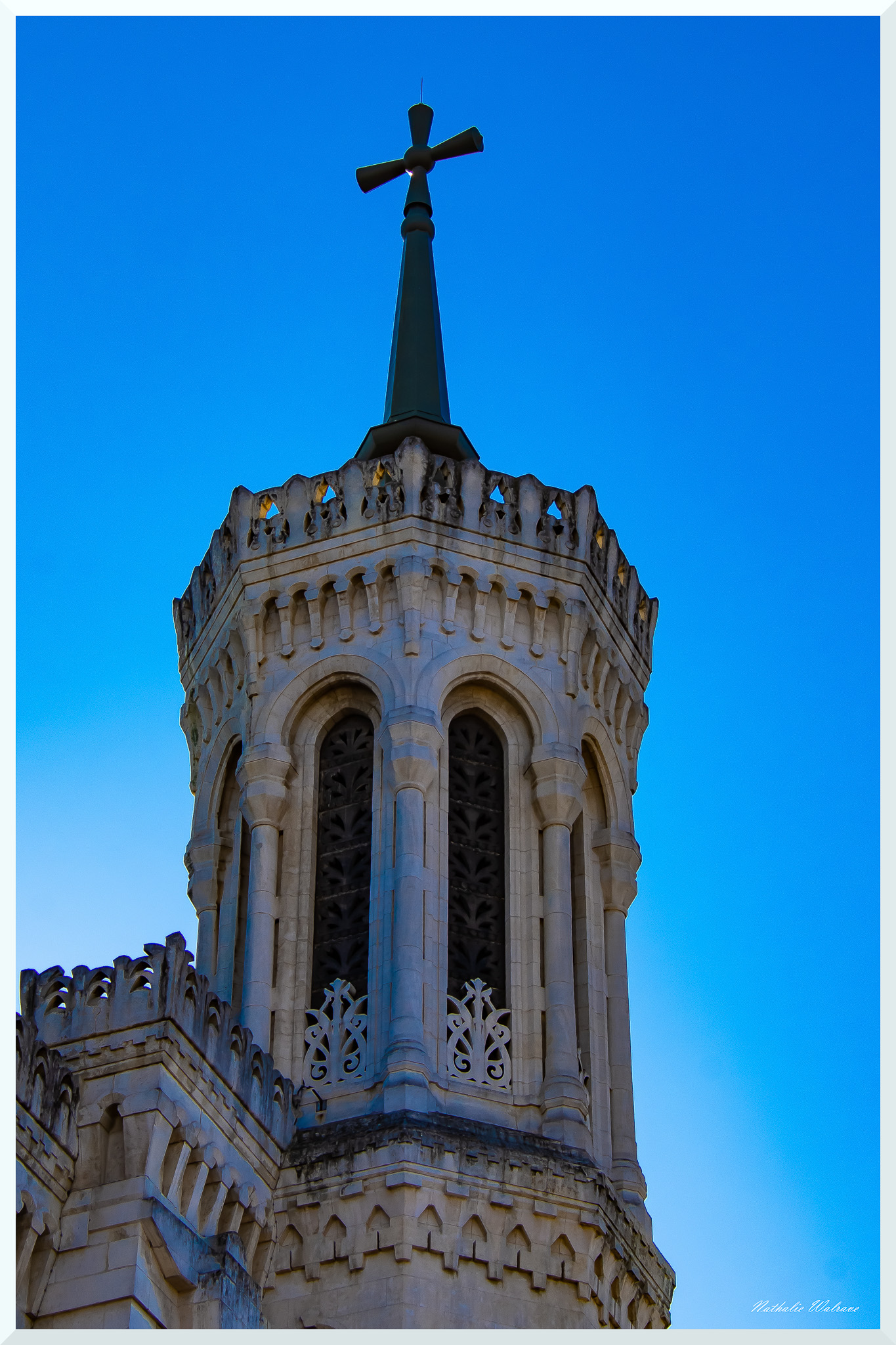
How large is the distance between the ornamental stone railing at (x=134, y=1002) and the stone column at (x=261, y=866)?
3.02 m

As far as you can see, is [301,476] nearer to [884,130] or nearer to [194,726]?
[194,726]

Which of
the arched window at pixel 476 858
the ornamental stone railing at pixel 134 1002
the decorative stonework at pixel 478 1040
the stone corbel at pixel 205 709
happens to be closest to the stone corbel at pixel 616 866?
the arched window at pixel 476 858

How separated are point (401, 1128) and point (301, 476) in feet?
34.9

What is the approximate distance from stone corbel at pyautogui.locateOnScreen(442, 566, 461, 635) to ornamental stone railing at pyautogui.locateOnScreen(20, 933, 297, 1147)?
7.48 metres

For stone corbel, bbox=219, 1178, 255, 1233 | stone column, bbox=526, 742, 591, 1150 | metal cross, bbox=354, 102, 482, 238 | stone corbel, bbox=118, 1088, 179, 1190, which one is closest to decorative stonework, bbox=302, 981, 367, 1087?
stone column, bbox=526, 742, 591, 1150

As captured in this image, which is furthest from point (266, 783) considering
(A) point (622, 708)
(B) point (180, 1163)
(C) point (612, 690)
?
(B) point (180, 1163)

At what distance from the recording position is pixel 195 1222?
25.8 m

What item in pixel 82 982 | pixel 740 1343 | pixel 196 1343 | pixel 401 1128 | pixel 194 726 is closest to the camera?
pixel 740 1343

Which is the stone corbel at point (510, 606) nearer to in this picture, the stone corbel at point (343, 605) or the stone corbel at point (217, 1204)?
the stone corbel at point (343, 605)

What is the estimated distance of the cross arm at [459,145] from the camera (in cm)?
4128

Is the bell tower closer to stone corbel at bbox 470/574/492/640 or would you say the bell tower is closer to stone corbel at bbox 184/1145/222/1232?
stone corbel at bbox 470/574/492/640

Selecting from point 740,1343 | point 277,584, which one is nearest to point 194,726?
point 277,584

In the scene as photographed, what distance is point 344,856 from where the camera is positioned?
31297mm

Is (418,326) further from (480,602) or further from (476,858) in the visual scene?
(476,858)
